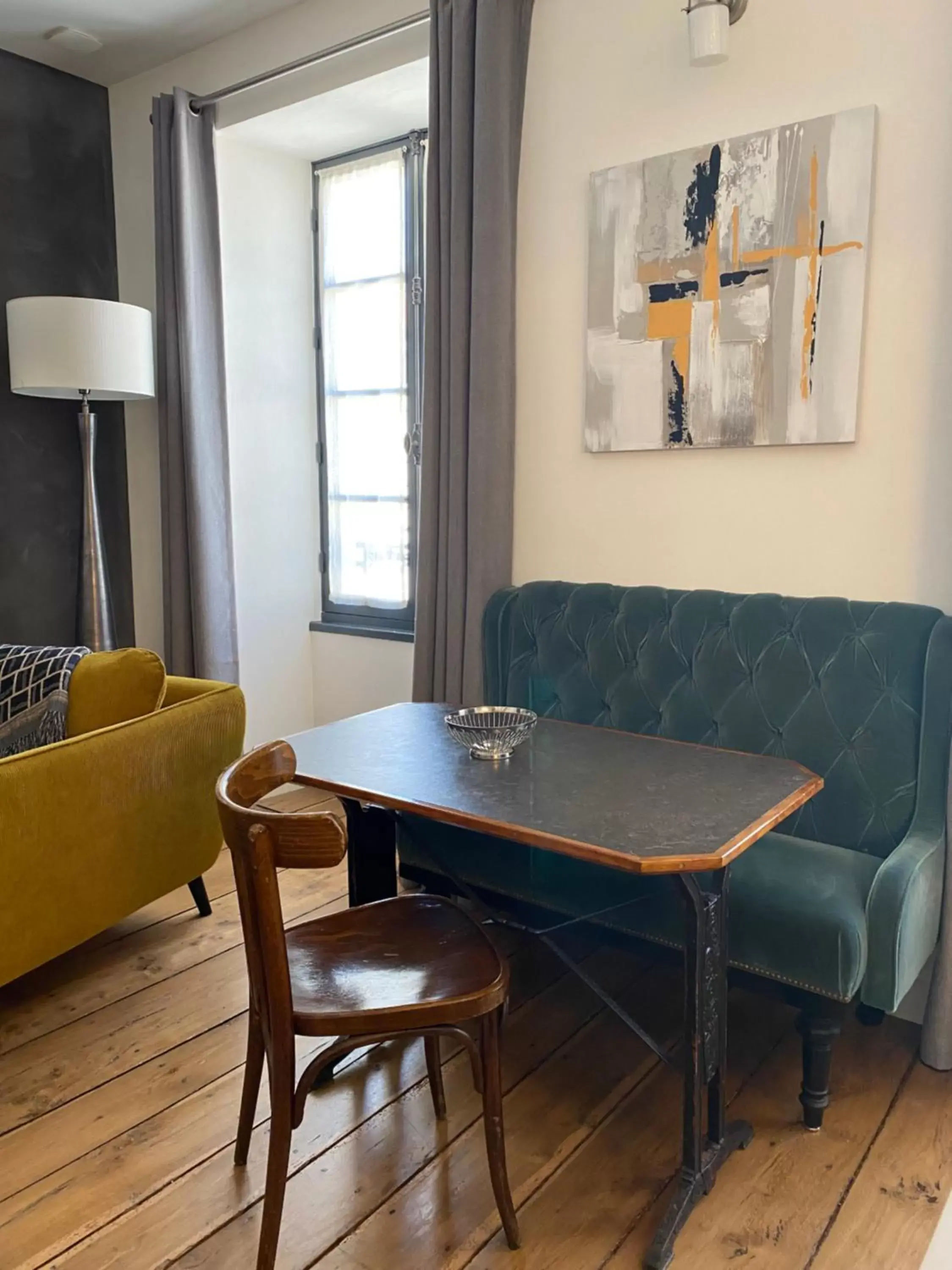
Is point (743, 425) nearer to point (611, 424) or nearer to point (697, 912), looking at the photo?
point (611, 424)

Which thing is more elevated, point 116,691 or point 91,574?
point 91,574

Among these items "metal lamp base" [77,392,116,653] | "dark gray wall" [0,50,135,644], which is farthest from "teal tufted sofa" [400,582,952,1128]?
"dark gray wall" [0,50,135,644]

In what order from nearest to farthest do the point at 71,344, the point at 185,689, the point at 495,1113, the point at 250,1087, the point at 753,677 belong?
the point at 495,1113
the point at 250,1087
the point at 753,677
the point at 185,689
the point at 71,344

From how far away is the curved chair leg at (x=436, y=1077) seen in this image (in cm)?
185

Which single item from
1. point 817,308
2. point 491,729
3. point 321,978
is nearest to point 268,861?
point 321,978

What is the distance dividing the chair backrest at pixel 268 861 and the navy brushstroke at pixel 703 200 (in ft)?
5.76

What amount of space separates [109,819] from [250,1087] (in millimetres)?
841

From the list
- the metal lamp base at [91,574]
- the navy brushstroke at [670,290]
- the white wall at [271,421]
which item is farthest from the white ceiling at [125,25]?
the navy brushstroke at [670,290]

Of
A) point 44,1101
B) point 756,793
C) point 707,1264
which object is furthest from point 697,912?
point 44,1101

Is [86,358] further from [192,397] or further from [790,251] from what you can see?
[790,251]

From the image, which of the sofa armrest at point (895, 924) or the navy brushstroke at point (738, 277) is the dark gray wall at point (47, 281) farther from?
the sofa armrest at point (895, 924)

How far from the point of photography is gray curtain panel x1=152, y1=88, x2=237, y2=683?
340 centimetres

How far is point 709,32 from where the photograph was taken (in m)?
2.17

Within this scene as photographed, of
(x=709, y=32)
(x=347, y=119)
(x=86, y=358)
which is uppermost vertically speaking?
(x=347, y=119)
